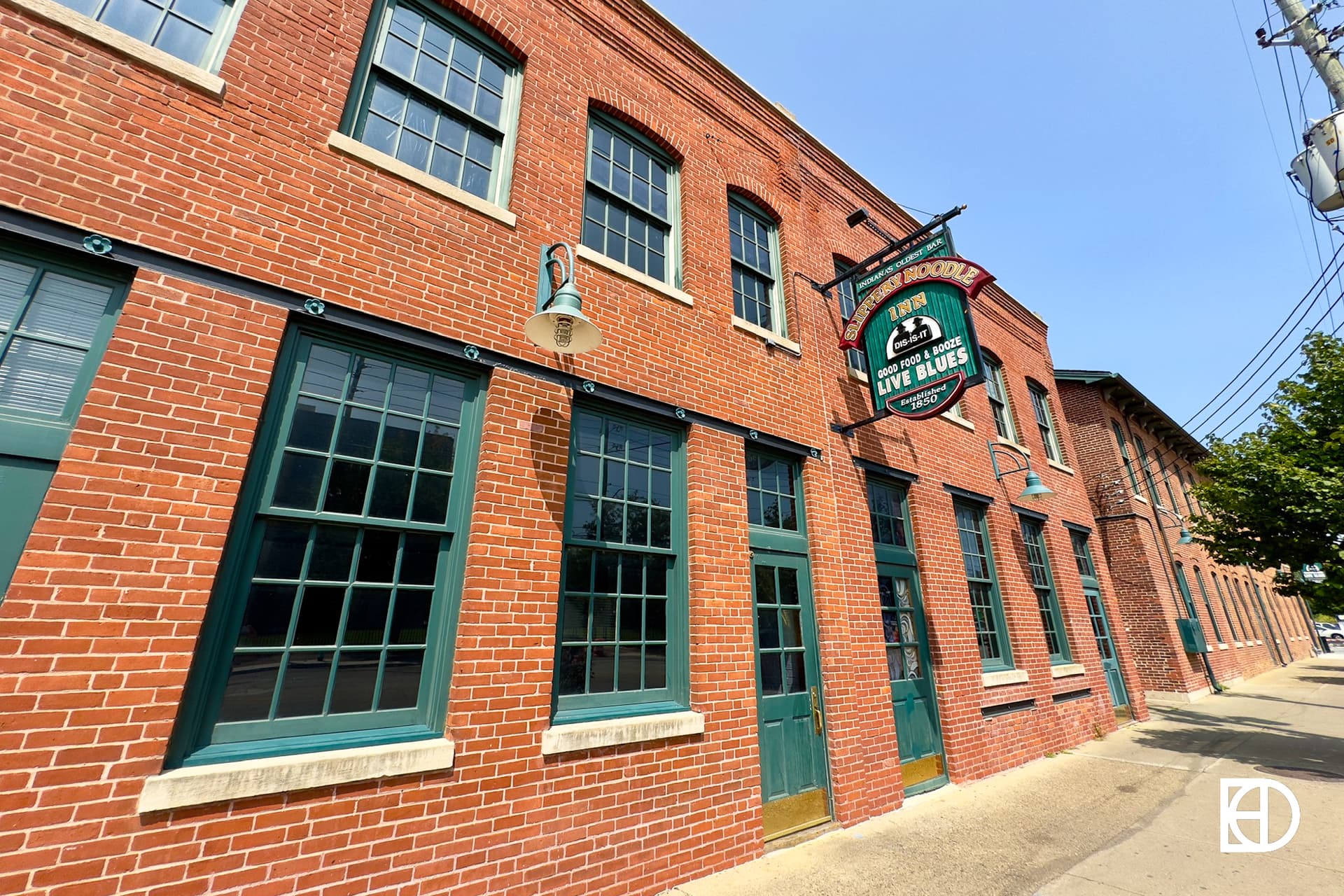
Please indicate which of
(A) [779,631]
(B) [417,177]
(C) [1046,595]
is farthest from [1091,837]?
(B) [417,177]

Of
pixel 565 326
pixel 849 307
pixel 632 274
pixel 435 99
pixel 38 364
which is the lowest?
pixel 38 364

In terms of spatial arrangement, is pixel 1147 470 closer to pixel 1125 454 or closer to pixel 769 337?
pixel 1125 454

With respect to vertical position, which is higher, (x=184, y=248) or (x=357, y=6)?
(x=357, y=6)

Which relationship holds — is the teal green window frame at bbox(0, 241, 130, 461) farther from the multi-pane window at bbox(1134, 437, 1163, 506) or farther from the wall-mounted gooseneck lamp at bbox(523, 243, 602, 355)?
the multi-pane window at bbox(1134, 437, 1163, 506)

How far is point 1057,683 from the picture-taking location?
29.8 ft

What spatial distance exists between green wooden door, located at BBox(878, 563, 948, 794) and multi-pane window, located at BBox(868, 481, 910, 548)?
369mm

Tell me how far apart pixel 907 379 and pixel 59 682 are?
7.49m

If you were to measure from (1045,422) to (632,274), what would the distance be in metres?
11.7

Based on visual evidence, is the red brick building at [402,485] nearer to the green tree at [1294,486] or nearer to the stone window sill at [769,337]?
the stone window sill at [769,337]

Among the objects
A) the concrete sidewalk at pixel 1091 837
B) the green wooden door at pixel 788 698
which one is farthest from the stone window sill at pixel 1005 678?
the green wooden door at pixel 788 698

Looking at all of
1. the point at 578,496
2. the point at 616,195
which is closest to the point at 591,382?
the point at 578,496

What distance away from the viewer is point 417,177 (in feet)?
14.3

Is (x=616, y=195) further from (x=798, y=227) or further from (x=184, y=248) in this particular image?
(x=184, y=248)

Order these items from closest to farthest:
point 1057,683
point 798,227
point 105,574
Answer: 1. point 105,574
2. point 798,227
3. point 1057,683
